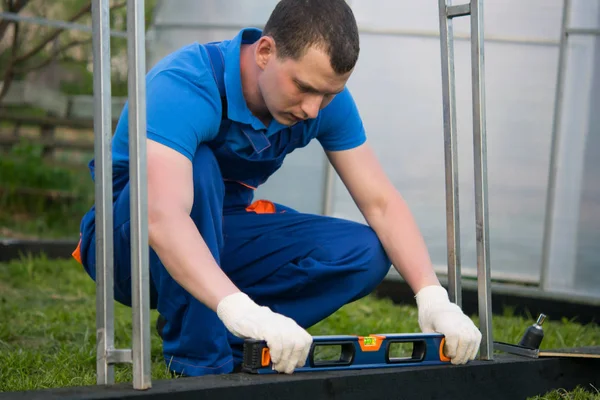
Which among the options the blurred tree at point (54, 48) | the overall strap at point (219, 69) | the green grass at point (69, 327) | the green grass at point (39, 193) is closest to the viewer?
the overall strap at point (219, 69)

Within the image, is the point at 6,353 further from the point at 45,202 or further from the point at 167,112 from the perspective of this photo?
the point at 45,202

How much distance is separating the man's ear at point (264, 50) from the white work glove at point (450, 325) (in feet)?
2.22

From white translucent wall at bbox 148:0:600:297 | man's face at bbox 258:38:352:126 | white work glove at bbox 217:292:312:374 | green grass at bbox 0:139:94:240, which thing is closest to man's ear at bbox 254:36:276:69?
man's face at bbox 258:38:352:126

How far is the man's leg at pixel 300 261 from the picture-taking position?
234 centimetres

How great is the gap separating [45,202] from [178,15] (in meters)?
2.12

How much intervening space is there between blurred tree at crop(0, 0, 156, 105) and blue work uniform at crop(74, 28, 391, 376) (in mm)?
3623

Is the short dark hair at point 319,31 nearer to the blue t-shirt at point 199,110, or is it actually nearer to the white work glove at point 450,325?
the blue t-shirt at point 199,110

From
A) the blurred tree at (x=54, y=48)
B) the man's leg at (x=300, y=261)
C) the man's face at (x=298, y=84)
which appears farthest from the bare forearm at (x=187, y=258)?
the blurred tree at (x=54, y=48)

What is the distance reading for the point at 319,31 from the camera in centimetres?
195

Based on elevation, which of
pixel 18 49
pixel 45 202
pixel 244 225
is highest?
pixel 18 49

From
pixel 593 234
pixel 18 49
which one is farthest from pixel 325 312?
pixel 18 49

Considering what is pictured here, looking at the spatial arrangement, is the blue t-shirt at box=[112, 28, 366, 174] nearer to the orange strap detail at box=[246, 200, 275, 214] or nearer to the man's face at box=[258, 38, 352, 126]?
the man's face at box=[258, 38, 352, 126]

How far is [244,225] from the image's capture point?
2416 mm

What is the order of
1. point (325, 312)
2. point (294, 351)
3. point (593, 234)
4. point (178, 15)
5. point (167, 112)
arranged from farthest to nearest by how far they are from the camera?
point (178, 15), point (593, 234), point (325, 312), point (167, 112), point (294, 351)
